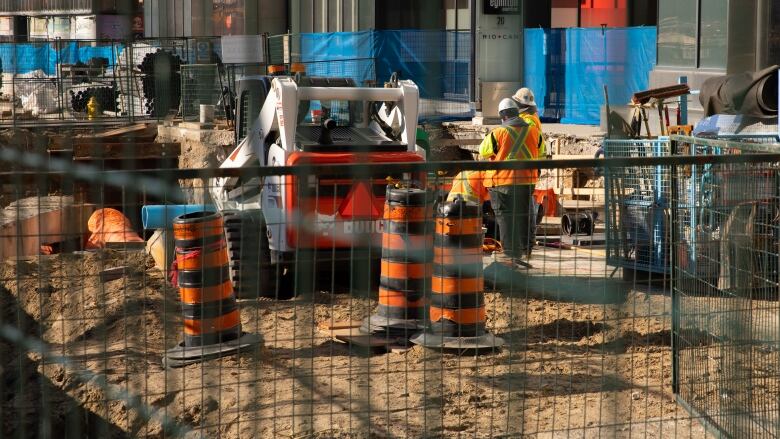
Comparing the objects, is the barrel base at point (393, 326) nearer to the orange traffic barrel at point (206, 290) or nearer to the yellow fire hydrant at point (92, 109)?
the orange traffic barrel at point (206, 290)

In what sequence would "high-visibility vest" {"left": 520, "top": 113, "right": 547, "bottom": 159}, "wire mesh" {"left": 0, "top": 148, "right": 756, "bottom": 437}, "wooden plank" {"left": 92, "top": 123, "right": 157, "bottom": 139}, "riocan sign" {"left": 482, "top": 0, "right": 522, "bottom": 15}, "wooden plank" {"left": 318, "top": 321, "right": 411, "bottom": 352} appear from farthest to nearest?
1. "riocan sign" {"left": 482, "top": 0, "right": 522, "bottom": 15}
2. "wooden plank" {"left": 92, "top": 123, "right": 157, "bottom": 139}
3. "high-visibility vest" {"left": 520, "top": 113, "right": 547, "bottom": 159}
4. "wooden plank" {"left": 318, "top": 321, "right": 411, "bottom": 352}
5. "wire mesh" {"left": 0, "top": 148, "right": 756, "bottom": 437}

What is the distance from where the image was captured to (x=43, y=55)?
1106 inches

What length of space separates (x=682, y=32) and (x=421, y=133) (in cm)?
784

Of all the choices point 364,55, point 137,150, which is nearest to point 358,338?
point 137,150

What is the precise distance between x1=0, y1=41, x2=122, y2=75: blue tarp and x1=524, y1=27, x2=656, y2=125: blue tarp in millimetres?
9608

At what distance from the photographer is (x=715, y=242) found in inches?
237

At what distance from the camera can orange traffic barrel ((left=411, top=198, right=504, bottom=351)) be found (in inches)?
293

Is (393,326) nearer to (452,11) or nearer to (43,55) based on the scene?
Answer: (452,11)

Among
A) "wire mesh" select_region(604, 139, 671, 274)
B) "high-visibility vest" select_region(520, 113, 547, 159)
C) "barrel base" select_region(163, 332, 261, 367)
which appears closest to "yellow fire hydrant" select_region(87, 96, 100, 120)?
"high-visibility vest" select_region(520, 113, 547, 159)

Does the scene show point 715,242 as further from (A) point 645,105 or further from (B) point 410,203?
(A) point 645,105

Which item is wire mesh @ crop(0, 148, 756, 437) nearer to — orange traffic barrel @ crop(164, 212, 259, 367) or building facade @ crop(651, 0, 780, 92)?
orange traffic barrel @ crop(164, 212, 259, 367)

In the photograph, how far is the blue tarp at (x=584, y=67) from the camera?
21.8 meters

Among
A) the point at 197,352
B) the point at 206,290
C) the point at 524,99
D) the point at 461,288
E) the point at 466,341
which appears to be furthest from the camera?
the point at 524,99

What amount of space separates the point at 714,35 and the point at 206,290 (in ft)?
41.8
